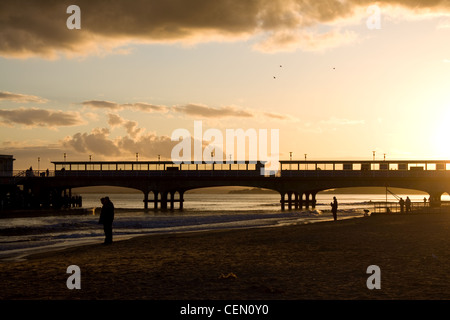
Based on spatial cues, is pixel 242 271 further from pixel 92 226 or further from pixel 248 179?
pixel 248 179

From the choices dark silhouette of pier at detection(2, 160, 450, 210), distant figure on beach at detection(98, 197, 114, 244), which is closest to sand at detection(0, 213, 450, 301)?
distant figure on beach at detection(98, 197, 114, 244)

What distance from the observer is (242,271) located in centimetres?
1446

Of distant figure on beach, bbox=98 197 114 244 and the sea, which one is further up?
distant figure on beach, bbox=98 197 114 244

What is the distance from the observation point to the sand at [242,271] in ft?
37.2

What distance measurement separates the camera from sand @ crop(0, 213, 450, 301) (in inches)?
447

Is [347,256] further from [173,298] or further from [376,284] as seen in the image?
[173,298]

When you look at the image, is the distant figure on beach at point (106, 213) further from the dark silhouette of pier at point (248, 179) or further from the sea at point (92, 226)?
the dark silhouette of pier at point (248, 179)

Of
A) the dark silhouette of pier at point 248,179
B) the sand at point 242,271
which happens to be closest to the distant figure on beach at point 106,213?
the sand at point 242,271

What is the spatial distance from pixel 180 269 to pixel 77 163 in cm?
9003

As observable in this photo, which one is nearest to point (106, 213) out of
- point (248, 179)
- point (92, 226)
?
point (92, 226)

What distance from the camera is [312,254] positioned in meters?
18.1

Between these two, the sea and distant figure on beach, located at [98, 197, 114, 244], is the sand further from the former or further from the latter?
the sea
